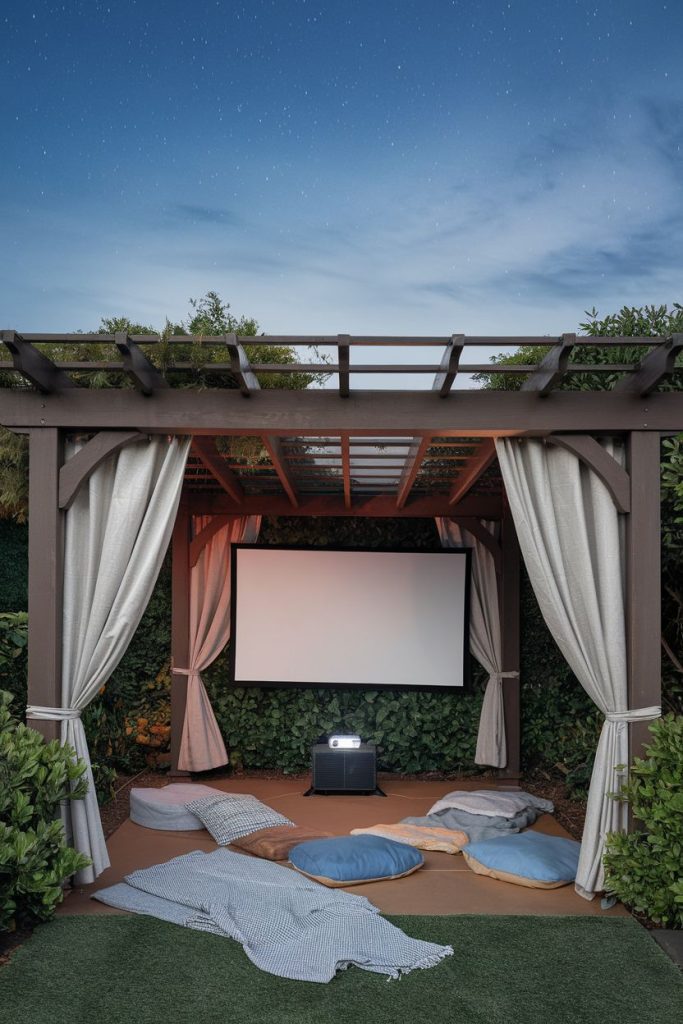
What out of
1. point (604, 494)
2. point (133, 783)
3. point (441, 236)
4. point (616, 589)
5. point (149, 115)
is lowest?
point (133, 783)

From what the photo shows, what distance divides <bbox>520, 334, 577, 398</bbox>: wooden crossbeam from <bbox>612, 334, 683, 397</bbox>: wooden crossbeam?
0.43 m

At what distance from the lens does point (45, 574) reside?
4.25 meters

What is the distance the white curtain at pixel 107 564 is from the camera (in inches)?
168

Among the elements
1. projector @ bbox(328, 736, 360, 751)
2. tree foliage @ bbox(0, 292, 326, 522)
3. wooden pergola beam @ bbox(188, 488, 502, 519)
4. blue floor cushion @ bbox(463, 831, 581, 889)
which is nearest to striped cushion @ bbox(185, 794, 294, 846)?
projector @ bbox(328, 736, 360, 751)

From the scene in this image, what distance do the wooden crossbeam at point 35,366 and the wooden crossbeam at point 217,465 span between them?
0.91m

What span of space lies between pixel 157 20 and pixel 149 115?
0.82 metres

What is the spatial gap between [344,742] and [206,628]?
1.56m

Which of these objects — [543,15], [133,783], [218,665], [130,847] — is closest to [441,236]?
[543,15]

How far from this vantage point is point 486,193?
9.18 m

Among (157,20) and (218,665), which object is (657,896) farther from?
(157,20)

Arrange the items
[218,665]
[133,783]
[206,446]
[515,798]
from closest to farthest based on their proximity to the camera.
A: [206,446] → [515,798] → [133,783] → [218,665]

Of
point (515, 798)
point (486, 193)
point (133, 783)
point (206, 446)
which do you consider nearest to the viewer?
point (206, 446)

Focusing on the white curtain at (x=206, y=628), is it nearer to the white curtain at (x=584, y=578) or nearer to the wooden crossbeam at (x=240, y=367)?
the wooden crossbeam at (x=240, y=367)

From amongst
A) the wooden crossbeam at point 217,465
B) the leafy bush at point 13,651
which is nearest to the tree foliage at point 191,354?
the wooden crossbeam at point 217,465
